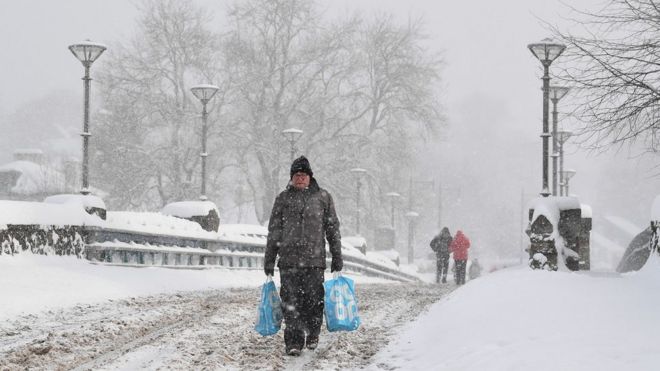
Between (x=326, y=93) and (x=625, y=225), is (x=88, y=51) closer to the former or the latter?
(x=326, y=93)

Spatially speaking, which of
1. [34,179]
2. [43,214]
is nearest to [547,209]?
[43,214]

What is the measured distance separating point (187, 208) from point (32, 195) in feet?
116

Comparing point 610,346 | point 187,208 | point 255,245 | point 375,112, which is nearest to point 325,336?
point 610,346

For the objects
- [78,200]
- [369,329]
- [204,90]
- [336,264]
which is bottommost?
[369,329]

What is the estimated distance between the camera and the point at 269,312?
7.80 metres

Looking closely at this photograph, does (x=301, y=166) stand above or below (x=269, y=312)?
above

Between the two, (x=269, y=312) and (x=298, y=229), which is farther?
(x=269, y=312)

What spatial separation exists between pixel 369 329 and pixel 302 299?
2121 millimetres

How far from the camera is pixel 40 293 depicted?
37.6ft

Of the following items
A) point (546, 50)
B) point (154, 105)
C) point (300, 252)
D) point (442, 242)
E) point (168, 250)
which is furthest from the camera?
point (154, 105)

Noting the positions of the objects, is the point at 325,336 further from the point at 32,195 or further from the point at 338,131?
the point at 32,195

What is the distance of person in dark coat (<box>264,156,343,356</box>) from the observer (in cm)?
764

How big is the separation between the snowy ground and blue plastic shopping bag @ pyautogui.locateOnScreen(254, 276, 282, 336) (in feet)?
0.68

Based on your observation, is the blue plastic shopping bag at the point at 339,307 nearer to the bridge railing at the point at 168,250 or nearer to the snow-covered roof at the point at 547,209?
the snow-covered roof at the point at 547,209
